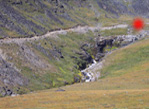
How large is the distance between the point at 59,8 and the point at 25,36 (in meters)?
54.2

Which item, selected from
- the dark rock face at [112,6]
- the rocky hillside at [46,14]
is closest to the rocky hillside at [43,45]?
the rocky hillside at [46,14]

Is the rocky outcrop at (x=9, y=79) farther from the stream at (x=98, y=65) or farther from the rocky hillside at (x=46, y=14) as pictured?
the stream at (x=98, y=65)

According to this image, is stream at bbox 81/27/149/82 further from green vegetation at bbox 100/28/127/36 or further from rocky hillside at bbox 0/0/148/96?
green vegetation at bbox 100/28/127/36

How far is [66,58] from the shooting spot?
8625 cm

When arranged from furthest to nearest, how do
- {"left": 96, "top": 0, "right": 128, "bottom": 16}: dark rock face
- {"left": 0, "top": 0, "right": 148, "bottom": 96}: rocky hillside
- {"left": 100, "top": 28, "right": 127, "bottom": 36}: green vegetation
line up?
{"left": 96, "top": 0, "right": 128, "bottom": 16}: dark rock face < {"left": 100, "top": 28, "right": 127, "bottom": 36}: green vegetation < {"left": 0, "top": 0, "right": 148, "bottom": 96}: rocky hillside

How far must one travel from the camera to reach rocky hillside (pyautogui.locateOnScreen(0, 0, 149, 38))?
89188mm

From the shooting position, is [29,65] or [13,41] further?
[13,41]

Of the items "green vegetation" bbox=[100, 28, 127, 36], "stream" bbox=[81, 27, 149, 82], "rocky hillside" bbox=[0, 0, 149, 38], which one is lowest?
"stream" bbox=[81, 27, 149, 82]

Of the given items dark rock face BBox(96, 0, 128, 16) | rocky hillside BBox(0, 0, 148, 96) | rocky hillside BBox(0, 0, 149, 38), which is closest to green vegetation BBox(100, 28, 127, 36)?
rocky hillside BBox(0, 0, 148, 96)

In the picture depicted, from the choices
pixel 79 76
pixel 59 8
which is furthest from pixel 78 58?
pixel 59 8

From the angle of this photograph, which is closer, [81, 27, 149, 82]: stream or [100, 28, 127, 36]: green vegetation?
[81, 27, 149, 82]: stream

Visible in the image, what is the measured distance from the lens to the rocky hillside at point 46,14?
293ft

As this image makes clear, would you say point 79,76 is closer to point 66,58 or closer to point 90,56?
point 66,58

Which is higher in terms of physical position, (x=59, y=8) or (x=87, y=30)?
(x=59, y=8)
